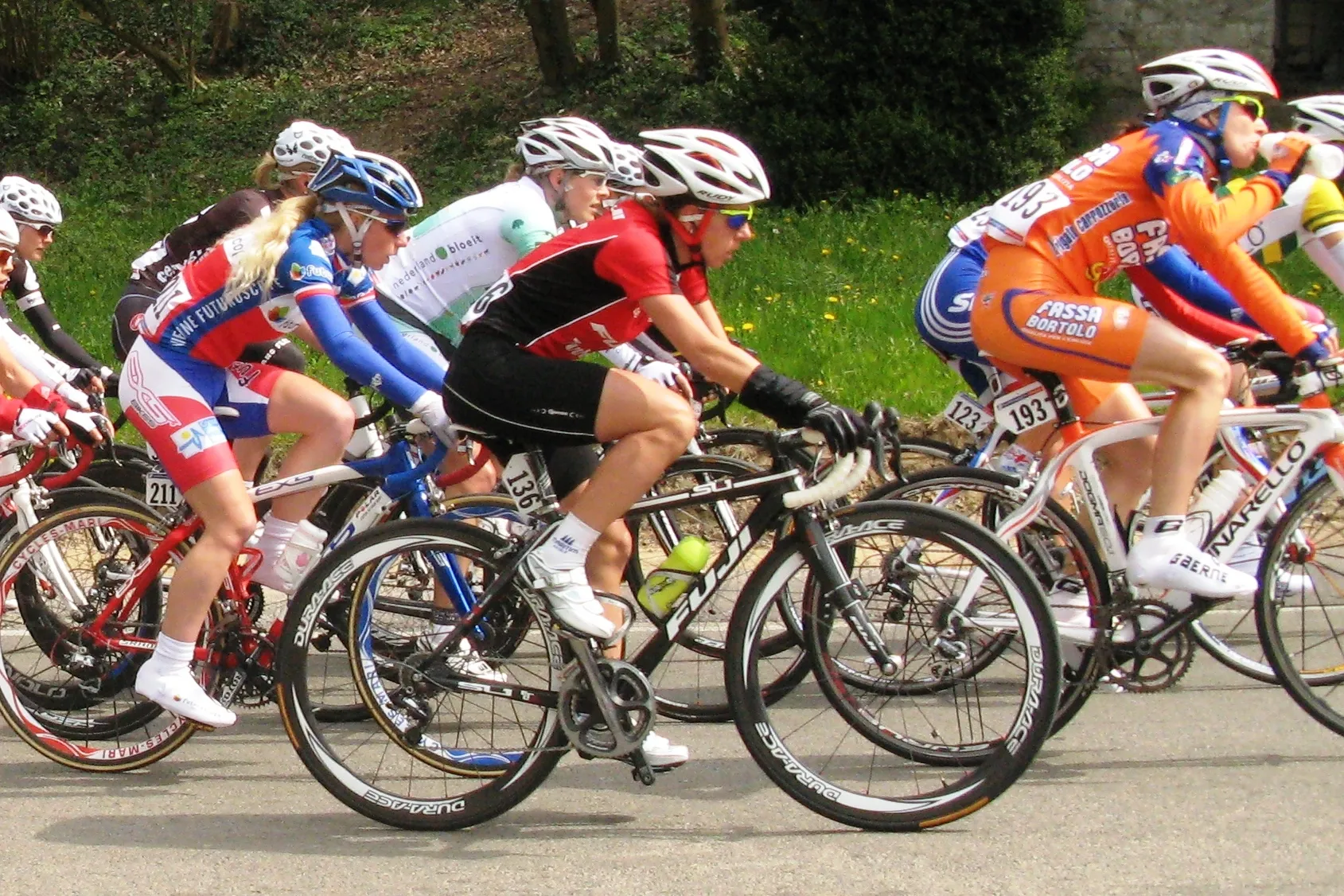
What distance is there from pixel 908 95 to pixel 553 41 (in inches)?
216

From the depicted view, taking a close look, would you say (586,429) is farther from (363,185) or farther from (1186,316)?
(1186,316)

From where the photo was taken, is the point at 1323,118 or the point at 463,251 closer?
the point at 1323,118

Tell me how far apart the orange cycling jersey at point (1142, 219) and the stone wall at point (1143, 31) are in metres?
13.1

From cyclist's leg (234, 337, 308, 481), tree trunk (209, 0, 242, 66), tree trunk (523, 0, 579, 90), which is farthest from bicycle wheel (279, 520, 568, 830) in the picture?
tree trunk (209, 0, 242, 66)

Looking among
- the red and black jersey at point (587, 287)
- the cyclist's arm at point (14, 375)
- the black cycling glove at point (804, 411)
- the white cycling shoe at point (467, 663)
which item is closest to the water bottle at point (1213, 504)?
the black cycling glove at point (804, 411)

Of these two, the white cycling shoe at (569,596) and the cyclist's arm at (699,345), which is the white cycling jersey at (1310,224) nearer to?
the cyclist's arm at (699,345)

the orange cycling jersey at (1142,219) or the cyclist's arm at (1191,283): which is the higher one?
the orange cycling jersey at (1142,219)

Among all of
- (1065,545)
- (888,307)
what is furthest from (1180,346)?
(888,307)

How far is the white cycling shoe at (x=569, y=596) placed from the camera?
4.56 m

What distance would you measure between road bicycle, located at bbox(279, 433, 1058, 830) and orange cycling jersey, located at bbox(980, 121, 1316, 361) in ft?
4.00

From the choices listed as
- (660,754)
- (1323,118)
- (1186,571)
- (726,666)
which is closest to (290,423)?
(660,754)

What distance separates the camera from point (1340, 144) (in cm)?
688

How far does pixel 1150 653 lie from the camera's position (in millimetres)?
5000

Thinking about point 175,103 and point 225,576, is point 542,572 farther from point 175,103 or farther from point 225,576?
point 175,103
